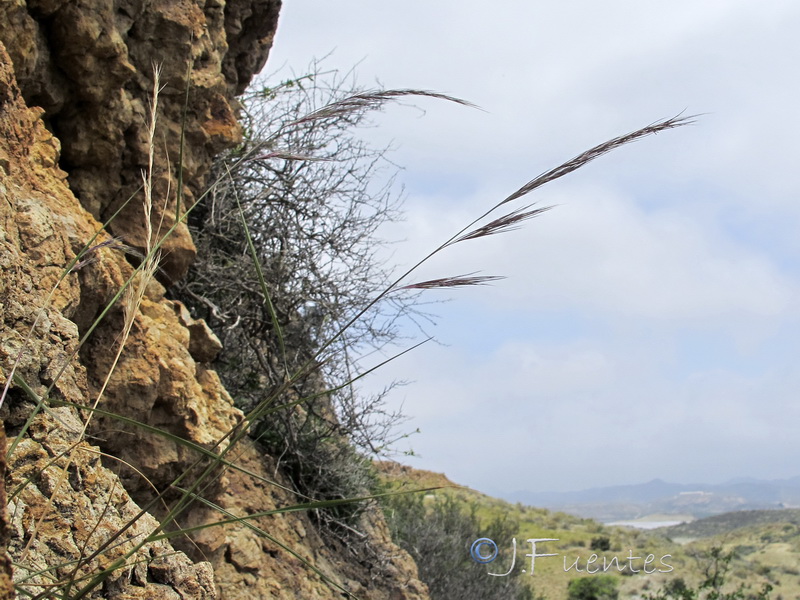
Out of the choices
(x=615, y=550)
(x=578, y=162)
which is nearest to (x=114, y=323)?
(x=578, y=162)

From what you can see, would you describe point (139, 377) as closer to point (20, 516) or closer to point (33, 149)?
point (33, 149)

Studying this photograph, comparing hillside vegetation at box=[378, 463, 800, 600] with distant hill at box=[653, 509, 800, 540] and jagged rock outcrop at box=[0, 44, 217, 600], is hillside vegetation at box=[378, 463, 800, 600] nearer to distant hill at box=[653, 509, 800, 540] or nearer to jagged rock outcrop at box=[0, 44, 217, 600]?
distant hill at box=[653, 509, 800, 540]

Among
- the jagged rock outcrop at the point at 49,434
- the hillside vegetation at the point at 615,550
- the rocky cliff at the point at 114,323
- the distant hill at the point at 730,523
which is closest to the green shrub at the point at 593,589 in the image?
the hillside vegetation at the point at 615,550

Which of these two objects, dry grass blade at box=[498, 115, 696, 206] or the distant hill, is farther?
the distant hill

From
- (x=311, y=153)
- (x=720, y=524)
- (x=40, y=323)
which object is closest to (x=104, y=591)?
(x=40, y=323)

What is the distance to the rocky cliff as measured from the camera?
199 cm

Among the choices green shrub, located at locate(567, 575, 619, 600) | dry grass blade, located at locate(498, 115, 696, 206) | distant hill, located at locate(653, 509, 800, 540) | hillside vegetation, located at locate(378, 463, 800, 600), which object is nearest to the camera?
dry grass blade, located at locate(498, 115, 696, 206)

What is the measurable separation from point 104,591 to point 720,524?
36134 millimetres

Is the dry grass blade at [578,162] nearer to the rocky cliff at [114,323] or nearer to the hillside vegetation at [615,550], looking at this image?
the rocky cliff at [114,323]

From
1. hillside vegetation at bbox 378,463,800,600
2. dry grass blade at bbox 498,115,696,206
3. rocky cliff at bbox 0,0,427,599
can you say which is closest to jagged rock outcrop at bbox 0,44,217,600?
rocky cliff at bbox 0,0,427,599

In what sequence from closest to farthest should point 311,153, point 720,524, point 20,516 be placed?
point 20,516
point 311,153
point 720,524

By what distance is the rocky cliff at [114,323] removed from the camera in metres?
1.99

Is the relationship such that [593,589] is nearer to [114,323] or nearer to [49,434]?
[114,323]

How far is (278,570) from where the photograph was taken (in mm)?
4582
